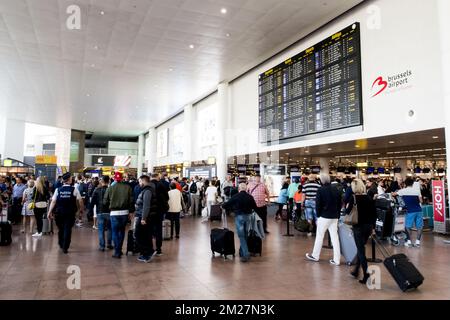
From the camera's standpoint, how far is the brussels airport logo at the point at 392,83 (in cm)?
802

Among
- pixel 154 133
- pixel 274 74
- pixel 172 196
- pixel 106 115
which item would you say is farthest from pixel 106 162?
pixel 172 196

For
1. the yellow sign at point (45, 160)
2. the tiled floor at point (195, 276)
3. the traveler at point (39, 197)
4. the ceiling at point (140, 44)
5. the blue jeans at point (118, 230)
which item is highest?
the ceiling at point (140, 44)

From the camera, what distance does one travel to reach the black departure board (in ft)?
31.1

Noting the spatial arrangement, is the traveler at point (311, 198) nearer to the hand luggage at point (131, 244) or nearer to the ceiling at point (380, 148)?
the ceiling at point (380, 148)

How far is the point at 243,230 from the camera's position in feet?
18.8

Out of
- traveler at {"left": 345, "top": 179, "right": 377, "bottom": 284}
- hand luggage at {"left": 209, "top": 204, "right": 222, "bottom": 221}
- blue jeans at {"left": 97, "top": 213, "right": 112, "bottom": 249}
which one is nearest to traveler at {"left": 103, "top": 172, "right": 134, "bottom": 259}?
blue jeans at {"left": 97, "top": 213, "right": 112, "bottom": 249}

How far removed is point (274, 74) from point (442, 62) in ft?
22.6

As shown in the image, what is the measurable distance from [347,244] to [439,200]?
187 inches

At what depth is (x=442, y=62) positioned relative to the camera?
6699mm

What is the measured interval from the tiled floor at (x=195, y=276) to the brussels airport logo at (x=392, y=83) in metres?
3.96

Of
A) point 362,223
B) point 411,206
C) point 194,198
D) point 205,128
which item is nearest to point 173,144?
point 205,128

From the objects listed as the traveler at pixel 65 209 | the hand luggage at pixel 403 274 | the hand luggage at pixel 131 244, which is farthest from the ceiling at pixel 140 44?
the hand luggage at pixel 403 274

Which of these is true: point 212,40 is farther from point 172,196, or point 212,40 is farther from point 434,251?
point 434,251

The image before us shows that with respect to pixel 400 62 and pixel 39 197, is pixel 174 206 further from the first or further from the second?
pixel 400 62
